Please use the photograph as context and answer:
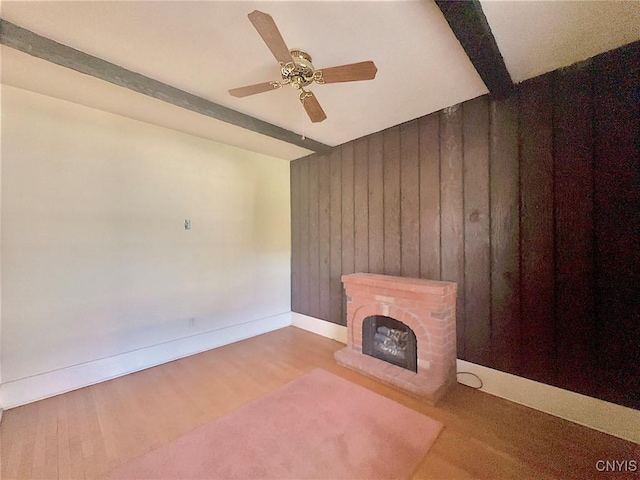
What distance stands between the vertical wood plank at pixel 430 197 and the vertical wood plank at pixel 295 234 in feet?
6.66

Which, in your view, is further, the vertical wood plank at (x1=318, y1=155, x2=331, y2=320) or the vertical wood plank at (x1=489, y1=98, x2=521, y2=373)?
the vertical wood plank at (x1=318, y1=155, x2=331, y2=320)

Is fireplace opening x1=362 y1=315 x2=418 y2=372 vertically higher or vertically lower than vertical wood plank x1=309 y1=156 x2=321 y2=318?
lower

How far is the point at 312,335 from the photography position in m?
3.54

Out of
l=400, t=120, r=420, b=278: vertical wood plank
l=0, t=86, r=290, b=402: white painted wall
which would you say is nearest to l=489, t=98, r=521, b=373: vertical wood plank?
l=400, t=120, r=420, b=278: vertical wood plank

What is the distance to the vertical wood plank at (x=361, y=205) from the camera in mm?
3039

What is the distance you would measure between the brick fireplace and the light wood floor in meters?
0.13

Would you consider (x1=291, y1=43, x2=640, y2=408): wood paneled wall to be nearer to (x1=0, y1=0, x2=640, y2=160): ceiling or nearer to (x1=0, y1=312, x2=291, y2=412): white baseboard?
(x1=0, y1=0, x2=640, y2=160): ceiling

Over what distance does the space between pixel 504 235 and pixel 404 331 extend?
4.18 feet

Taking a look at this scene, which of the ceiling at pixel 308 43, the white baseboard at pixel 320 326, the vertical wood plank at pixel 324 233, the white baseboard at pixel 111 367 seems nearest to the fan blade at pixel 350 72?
the ceiling at pixel 308 43

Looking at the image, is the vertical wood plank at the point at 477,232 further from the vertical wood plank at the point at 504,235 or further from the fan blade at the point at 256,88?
the fan blade at the point at 256,88

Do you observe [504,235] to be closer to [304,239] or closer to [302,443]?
[302,443]

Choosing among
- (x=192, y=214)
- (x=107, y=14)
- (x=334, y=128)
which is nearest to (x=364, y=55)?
(x=334, y=128)

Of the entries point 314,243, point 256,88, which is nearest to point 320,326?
point 314,243

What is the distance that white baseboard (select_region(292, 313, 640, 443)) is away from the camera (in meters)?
1.61
